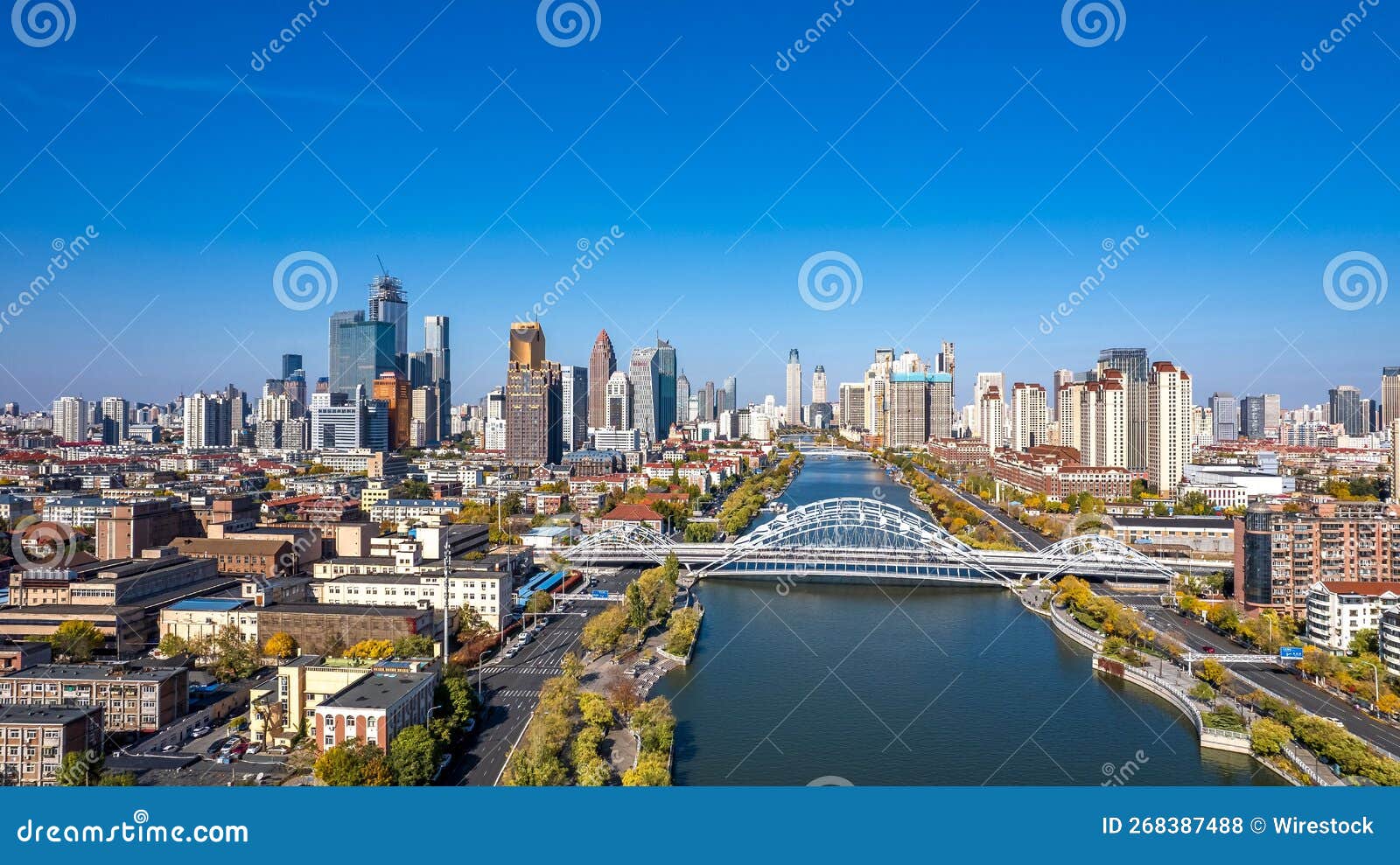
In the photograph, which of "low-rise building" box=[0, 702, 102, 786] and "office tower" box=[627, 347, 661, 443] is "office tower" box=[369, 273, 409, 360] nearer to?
"office tower" box=[627, 347, 661, 443]

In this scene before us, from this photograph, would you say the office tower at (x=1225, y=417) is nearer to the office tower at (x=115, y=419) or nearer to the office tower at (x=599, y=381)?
the office tower at (x=599, y=381)

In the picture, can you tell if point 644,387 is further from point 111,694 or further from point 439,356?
point 111,694

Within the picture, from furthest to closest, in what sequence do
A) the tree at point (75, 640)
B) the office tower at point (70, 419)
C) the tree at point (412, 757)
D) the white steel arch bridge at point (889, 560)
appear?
the office tower at point (70, 419) → the white steel arch bridge at point (889, 560) → the tree at point (75, 640) → the tree at point (412, 757)

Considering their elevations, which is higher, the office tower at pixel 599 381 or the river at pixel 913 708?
the office tower at pixel 599 381

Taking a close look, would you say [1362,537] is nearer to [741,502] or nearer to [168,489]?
[741,502]

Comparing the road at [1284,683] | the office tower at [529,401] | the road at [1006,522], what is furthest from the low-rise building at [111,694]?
the office tower at [529,401]

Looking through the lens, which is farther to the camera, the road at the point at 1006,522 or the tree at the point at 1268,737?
the road at the point at 1006,522

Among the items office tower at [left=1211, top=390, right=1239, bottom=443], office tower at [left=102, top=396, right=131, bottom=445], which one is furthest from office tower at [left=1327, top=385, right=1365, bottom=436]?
office tower at [left=102, top=396, right=131, bottom=445]
